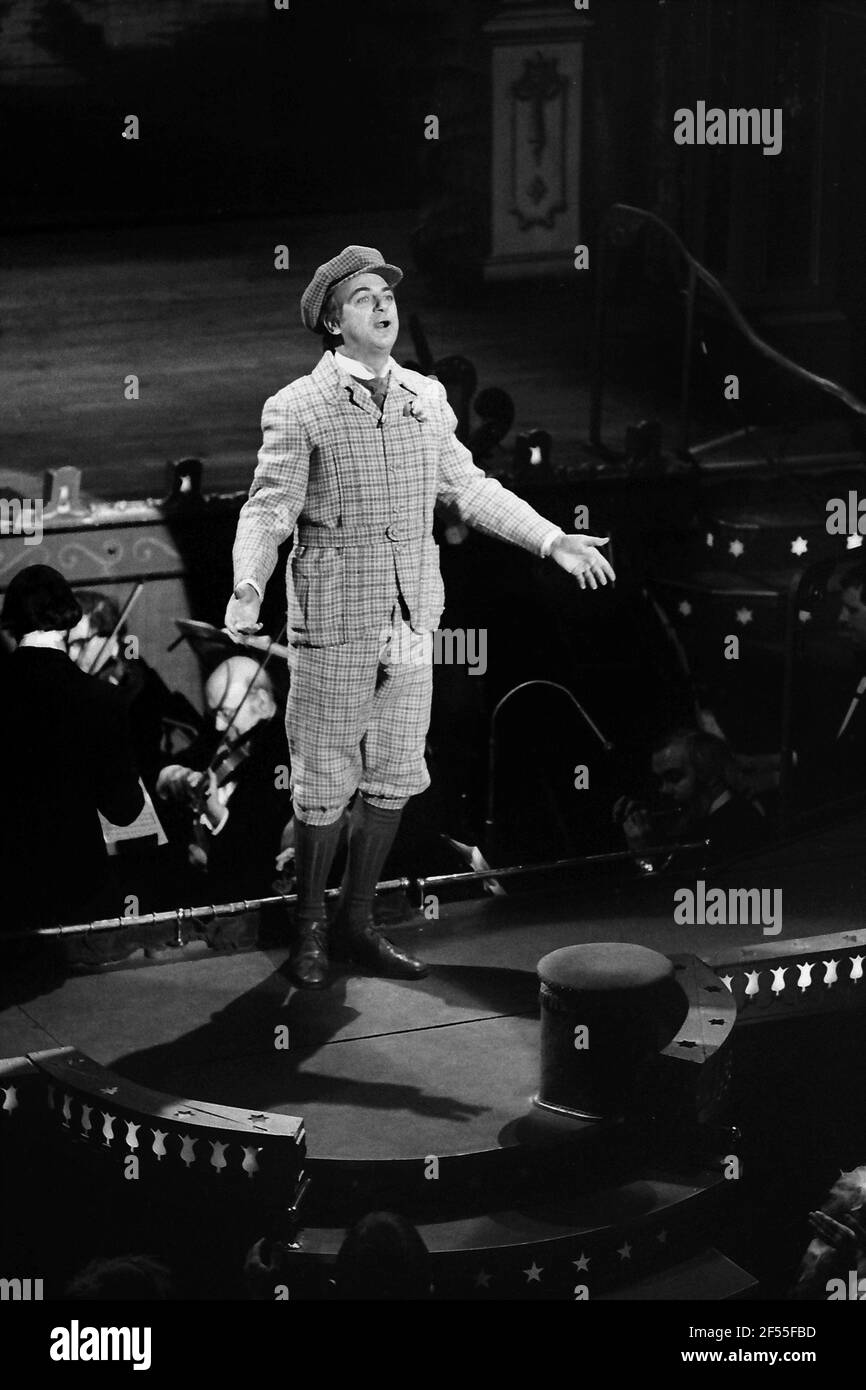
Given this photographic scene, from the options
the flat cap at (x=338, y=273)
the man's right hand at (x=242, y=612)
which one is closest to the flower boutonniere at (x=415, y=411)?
the flat cap at (x=338, y=273)

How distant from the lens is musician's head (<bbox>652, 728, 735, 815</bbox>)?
258 inches

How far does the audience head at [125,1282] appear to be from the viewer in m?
5.33

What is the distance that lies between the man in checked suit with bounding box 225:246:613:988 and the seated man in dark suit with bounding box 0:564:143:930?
0.55m

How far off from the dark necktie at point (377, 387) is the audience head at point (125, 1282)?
82.6 inches

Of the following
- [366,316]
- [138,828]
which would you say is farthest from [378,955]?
[366,316]

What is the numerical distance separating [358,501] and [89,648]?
892 mm

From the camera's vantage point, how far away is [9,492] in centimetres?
575

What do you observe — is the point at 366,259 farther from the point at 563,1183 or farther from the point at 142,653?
the point at 563,1183

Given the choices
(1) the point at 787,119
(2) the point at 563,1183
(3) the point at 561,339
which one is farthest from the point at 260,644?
(1) the point at 787,119

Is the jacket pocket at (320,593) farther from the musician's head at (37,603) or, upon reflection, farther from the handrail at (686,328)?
the handrail at (686,328)
